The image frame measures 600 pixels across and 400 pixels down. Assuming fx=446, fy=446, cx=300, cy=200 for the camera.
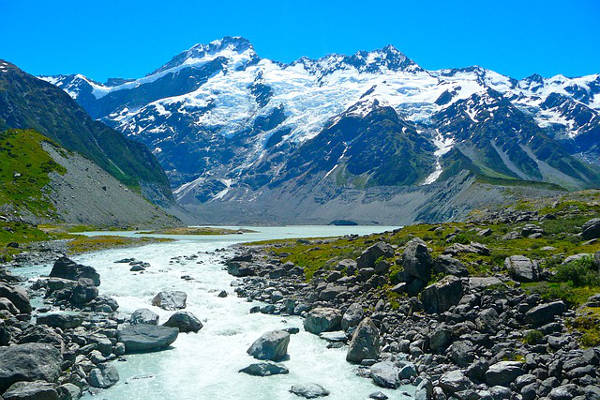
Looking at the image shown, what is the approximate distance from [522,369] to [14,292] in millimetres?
36250

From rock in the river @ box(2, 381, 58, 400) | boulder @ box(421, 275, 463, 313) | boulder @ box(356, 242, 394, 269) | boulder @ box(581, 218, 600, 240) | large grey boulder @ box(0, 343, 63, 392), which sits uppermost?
boulder @ box(581, 218, 600, 240)

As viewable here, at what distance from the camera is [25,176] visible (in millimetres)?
167250

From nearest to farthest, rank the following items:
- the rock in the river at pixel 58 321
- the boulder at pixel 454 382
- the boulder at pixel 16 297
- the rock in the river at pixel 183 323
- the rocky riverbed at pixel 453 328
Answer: the rocky riverbed at pixel 453 328 < the boulder at pixel 454 382 < the rock in the river at pixel 58 321 < the boulder at pixel 16 297 < the rock in the river at pixel 183 323

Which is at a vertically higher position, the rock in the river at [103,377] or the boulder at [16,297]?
the boulder at [16,297]

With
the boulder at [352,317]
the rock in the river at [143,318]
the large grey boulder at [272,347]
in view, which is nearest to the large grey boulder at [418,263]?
the boulder at [352,317]

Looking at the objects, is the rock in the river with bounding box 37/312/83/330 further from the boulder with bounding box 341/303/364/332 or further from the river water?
the boulder with bounding box 341/303/364/332

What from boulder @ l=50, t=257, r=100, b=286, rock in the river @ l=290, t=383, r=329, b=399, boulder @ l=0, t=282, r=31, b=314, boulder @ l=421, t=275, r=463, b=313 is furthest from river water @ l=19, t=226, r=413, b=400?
boulder @ l=0, t=282, r=31, b=314

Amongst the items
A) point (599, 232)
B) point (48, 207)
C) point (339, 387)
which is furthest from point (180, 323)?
point (48, 207)

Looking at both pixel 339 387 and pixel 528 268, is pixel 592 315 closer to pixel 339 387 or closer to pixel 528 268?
pixel 528 268

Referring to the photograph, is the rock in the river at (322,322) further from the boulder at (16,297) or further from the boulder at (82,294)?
the boulder at (16,297)

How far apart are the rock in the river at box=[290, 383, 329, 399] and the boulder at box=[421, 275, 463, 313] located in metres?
12.2

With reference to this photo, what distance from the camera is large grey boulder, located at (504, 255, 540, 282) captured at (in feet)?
107

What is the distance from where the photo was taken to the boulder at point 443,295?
107 ft

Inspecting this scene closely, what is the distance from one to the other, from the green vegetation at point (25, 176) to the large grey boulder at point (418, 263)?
5468 inches
